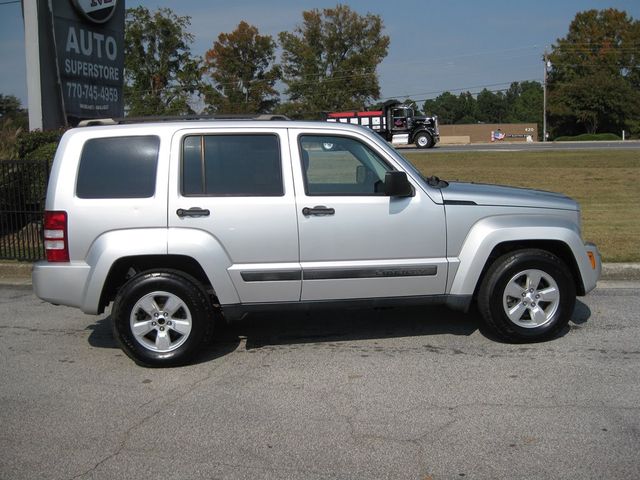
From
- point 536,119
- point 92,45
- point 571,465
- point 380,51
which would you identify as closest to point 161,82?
point 380,51

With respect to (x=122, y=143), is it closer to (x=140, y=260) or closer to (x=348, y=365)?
(x=140, y=260)

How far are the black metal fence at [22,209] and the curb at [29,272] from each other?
0.85ft

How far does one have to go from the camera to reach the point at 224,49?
60.1 meters

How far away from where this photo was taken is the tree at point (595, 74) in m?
68.7

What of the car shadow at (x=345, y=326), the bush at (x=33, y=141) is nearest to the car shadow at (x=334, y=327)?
the car shadow at (x=345, y=326)

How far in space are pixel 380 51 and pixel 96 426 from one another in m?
65.9

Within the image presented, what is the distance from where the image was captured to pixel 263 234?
545 centimetres

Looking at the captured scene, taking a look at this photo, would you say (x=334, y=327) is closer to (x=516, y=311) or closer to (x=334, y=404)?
(x=516, y=311)

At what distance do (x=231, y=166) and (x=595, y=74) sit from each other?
75.3 meters

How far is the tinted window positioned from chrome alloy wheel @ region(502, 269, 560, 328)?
217 centimetres

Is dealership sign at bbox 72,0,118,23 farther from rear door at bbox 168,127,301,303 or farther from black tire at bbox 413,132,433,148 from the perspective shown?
black tire at bbox 413,132,433,148

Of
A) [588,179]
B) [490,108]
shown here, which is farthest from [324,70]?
[490,108]

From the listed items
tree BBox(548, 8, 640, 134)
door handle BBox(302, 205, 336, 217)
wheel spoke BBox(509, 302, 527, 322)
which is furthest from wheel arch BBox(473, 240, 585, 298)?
tree BBox(548, 8, 640, 134)

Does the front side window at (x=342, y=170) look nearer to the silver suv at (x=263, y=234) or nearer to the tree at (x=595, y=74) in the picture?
the silver suv at (x=263, y=234)
